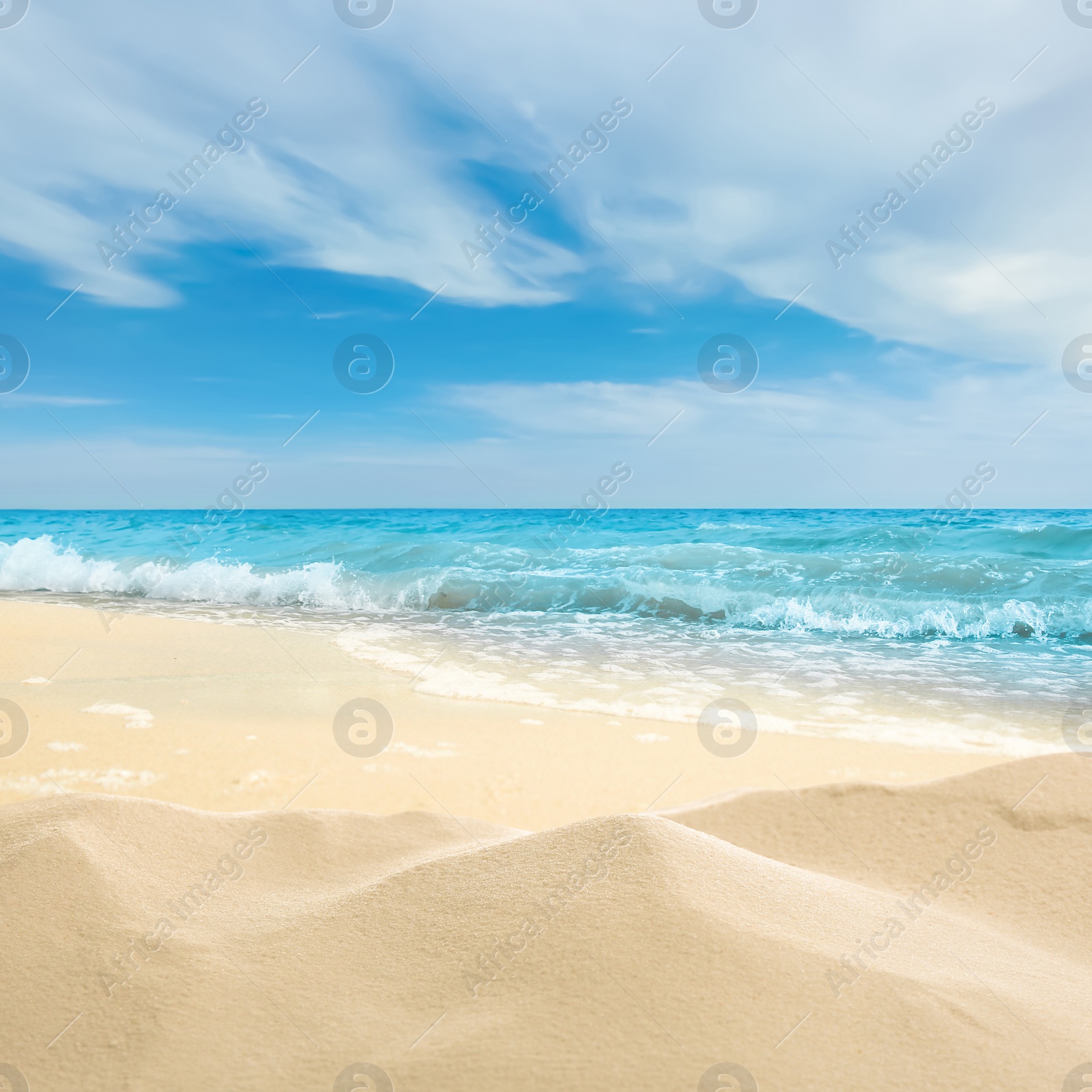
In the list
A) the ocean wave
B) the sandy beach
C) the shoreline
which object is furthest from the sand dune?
the ocean wave

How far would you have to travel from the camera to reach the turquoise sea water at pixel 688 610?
5.71 m

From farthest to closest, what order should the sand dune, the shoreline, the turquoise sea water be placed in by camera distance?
1. the turquoise sea water
2. the shoreline
3. the sand dune

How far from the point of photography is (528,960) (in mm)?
1518

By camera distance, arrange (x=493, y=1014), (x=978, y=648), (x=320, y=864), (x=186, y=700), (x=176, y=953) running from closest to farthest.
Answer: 1. (x=493, y=1014)
2. (x=176, y=953)
3. (x=320, y=864)
4. (x=186, y=700)
5. (x=978, y=648)

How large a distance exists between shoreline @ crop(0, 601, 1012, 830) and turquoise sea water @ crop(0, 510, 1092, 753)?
18.0 inches

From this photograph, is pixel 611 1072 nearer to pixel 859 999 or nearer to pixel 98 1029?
pixel 859 999

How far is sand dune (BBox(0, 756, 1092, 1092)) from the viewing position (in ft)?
4.25

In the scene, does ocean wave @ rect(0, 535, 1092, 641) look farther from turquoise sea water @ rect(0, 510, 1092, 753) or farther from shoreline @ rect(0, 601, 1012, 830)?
shoreline @ rect(0, 601, 1012, 830)

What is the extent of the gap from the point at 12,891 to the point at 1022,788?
289 centimetres

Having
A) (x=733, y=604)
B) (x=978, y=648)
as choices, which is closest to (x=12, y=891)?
(x=978, y=648)

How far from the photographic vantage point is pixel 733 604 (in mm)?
10836

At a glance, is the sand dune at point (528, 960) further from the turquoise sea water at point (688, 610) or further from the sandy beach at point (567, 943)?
the turquoise sea water at point (688, 610)

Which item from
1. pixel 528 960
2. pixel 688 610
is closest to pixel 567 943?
pixel 528 960

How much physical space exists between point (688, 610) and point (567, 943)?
945 centimetres
